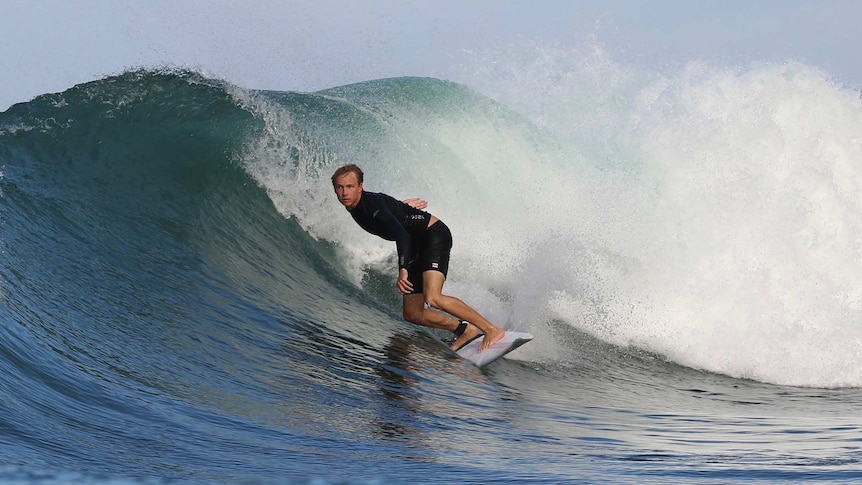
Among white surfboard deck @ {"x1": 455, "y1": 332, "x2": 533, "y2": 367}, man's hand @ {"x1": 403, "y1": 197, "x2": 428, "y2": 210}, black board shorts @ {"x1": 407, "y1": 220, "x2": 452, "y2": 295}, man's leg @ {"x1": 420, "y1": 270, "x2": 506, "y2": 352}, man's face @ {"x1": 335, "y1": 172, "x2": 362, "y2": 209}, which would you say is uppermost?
man's hand @ {"x1": 403, "y1": 197, "x2": 428, "y2": 210}

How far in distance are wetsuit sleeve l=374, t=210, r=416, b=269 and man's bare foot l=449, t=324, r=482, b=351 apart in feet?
2.80

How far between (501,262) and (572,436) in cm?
453

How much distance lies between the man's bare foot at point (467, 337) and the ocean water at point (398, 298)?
0.17 meters

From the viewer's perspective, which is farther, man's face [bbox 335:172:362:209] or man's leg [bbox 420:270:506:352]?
man's leg [bbox 420:270:506:352]

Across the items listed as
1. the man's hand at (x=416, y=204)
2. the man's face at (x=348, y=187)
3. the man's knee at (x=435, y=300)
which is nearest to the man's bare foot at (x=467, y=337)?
the man's knee at (x=435, y=300)

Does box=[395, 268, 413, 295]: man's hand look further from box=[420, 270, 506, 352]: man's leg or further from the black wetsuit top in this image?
box=[420, 270, 506, 352]: man's leg

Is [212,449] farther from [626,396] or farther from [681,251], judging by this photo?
[681,251]

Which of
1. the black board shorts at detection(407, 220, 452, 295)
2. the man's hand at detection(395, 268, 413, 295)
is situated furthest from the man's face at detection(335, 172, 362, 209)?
the black board shorts at detection(407, 220, 452, 295)

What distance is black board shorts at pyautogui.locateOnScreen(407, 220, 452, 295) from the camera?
649 cm

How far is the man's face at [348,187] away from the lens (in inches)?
235

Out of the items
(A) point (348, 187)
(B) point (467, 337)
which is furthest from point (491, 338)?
(A) point (348, 187)

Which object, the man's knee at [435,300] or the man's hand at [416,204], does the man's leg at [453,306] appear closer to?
the man's knee at [435,300]

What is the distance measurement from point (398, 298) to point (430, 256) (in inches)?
71.1

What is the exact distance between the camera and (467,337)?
6.71 m
